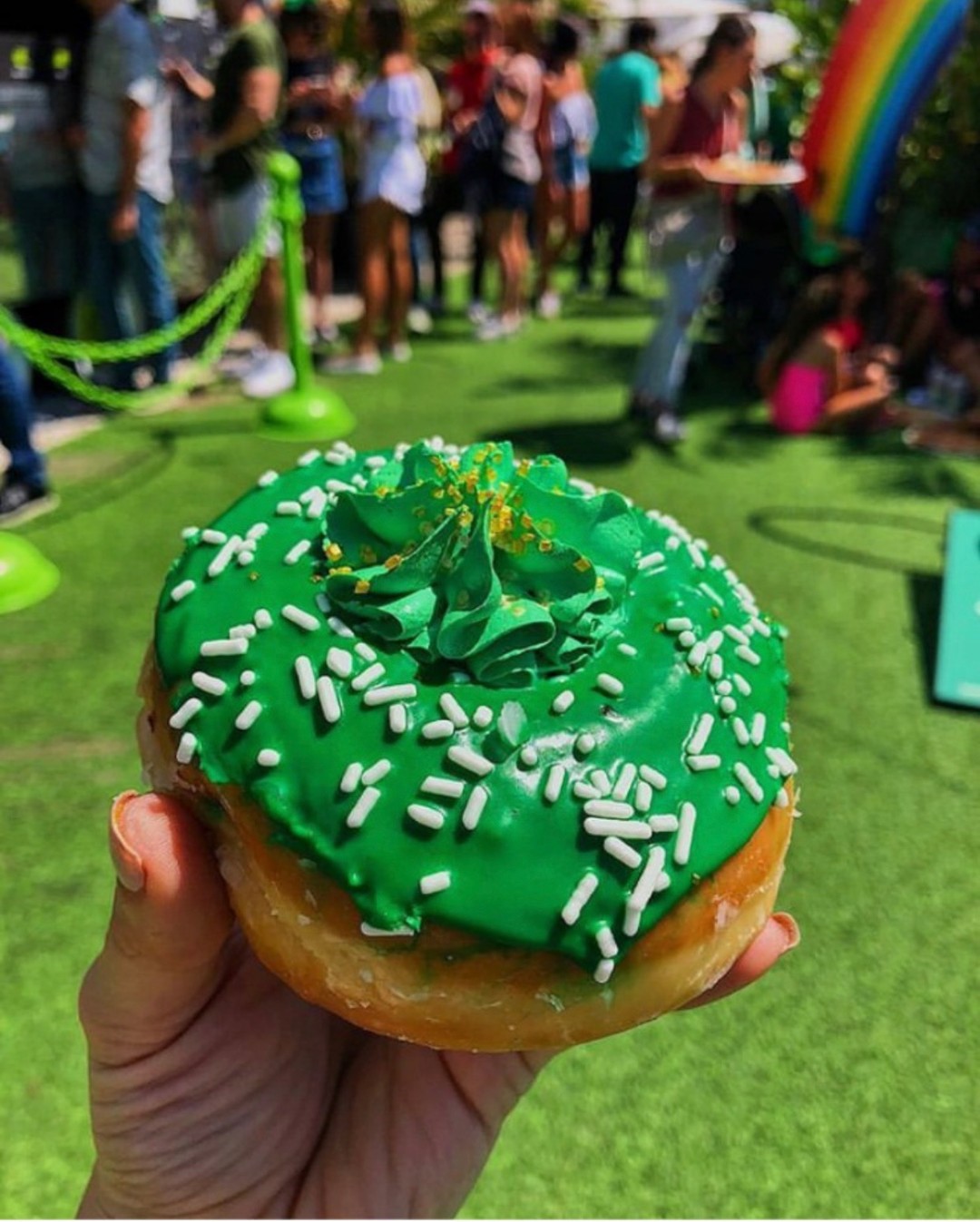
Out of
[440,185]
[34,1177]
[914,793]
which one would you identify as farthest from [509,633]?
[440,185]

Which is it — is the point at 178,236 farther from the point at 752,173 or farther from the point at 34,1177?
the point at 34,1177

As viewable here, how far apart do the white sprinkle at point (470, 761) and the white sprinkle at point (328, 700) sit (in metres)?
0.16

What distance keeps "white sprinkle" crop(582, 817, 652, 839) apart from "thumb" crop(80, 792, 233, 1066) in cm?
55

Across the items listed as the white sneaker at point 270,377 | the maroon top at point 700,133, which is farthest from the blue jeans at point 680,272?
the white sneaker at point 270,377

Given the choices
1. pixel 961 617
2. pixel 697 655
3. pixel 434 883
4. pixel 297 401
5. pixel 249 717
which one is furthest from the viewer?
pixel 297 401

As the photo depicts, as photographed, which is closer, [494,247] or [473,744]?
[473,744]

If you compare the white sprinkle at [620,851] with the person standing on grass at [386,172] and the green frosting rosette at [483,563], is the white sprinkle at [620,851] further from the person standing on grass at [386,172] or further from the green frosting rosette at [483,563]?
the person standing on grass at [386,172]

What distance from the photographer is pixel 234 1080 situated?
5.42 ft

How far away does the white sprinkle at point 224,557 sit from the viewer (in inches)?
60.9

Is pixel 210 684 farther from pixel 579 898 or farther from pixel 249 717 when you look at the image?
pixel 579 898

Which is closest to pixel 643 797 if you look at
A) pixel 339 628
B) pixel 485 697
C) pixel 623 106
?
pixel 485 697

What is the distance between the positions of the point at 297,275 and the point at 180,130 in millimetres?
2373

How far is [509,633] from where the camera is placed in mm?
1394

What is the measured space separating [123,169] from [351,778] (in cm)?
544
